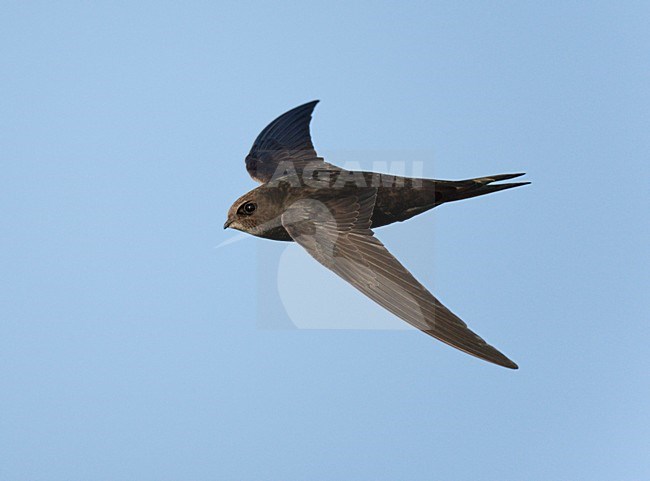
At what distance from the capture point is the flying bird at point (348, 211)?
6.38 meters

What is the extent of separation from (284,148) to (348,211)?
209 centimetres

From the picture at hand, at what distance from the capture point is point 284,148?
31.0ft

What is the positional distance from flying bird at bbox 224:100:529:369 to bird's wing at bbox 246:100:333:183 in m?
0.01

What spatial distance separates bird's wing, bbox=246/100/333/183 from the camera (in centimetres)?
900

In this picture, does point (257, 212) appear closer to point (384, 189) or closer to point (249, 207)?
point (249, 207)

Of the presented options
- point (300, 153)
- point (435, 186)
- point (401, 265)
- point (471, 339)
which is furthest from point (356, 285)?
point (300, 153)

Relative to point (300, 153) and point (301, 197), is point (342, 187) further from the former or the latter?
point (300, 153)

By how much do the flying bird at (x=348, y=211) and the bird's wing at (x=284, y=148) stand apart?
0.04ft

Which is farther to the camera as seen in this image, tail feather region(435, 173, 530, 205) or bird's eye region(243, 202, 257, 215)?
tail feather region(435, 173, 530, 205)

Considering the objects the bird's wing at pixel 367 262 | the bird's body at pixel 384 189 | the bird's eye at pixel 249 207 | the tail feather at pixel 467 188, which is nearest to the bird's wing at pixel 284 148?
the bird's body at pixel 384 189

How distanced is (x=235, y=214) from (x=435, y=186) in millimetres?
2139

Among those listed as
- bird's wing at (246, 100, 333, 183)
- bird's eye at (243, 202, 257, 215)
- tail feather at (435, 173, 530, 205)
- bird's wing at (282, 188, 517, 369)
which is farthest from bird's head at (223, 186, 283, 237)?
tail feather at (435, 173, 530, 205)

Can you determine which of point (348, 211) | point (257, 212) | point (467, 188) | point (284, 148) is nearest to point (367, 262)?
point (348, 211)

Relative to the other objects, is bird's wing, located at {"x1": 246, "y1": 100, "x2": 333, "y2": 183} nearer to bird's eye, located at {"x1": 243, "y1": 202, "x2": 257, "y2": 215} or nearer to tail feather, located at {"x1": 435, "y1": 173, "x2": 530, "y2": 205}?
bird's eye, located at {"x1": 243, "y1": 202, "x2": 257, "y2": 215}
